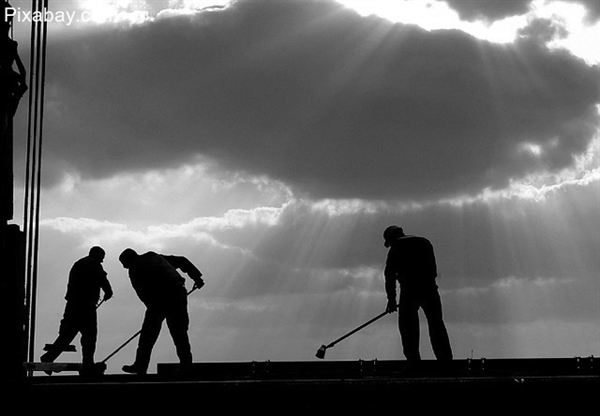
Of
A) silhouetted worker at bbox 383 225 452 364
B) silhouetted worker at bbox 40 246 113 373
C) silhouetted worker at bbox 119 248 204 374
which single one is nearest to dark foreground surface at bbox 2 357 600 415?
silhouetted worker at bbox 383 225 452 364

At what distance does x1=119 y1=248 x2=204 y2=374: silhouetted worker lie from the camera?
13336mm

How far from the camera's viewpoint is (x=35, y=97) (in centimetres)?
1606

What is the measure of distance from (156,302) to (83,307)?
3.37 metres

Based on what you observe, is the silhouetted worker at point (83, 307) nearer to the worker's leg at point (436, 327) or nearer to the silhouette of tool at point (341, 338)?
the silhouette of tool at point (341, 338)

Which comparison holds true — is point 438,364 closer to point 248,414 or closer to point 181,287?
point 181,287

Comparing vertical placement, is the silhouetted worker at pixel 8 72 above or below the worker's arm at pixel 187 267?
above

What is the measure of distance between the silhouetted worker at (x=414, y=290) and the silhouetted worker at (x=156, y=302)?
9.58 ft

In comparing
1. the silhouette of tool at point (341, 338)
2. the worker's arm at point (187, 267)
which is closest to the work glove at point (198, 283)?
the worker's arm at point (187, 267)

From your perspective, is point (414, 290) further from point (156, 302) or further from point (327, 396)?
point (327, 396)

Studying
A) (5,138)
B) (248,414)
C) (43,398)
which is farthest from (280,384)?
(5,138)

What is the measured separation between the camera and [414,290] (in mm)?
12734

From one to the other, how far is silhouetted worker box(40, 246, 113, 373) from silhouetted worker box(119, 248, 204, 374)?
2856 millimetres

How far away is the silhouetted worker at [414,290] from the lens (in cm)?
1267

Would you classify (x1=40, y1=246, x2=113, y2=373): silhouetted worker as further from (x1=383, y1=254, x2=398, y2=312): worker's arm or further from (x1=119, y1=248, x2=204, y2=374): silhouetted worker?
(x1=383, y1=254, x2=398, y2=312): worker's arm
